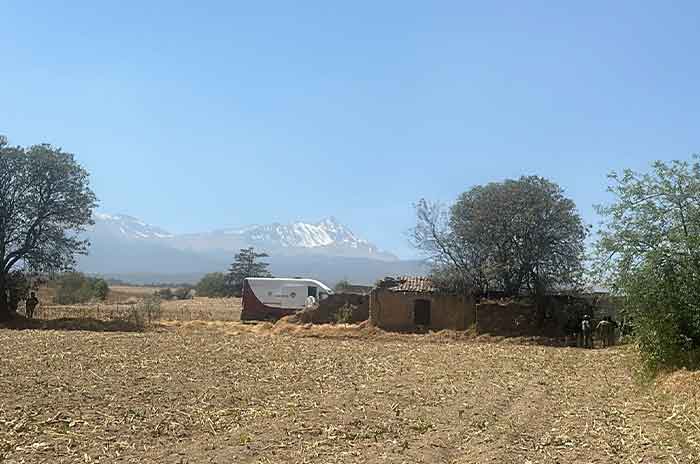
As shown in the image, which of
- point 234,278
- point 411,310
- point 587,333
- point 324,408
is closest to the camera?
point 324,408

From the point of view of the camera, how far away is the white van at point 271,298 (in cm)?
4688

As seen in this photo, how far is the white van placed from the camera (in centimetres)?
4688

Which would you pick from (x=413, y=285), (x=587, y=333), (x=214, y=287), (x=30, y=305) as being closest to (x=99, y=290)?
(x=214, y=287)

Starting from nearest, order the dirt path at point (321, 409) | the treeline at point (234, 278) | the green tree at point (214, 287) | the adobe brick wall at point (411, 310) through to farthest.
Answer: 1. the dirt path at point (321, 409)
2. the adobe brick wall at point (411, 310)
3. the green tree at point (214, 287)
4. the treeline at point (234, 278)

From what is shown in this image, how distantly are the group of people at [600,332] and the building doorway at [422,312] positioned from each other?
777 cm

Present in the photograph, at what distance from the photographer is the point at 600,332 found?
36.1 m

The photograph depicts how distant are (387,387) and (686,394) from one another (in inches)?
273

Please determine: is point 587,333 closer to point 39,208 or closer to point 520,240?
point 520,240

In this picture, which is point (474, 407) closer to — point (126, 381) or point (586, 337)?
point (126, 381)

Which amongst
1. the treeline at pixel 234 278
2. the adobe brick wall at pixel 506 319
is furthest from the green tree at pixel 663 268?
the treeline at pixel 234 278

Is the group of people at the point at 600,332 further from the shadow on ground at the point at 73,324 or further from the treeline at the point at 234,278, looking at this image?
the treeline at the point at 234,278

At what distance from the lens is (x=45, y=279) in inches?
1756

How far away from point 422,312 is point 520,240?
6.25 m

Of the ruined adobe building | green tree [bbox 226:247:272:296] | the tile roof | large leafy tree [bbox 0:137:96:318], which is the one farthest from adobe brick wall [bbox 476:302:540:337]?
green tree [bbox 226:247:272:296]
